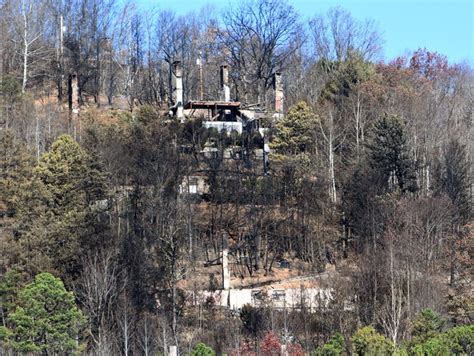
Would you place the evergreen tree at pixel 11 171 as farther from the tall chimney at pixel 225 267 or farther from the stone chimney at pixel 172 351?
the stone chimney at pixel 172 351

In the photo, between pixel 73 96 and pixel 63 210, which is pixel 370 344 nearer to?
pixel 63 210

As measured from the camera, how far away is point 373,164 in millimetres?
36156

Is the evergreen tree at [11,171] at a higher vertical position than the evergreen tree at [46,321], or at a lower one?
higher

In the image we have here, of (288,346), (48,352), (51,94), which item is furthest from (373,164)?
(51,94)

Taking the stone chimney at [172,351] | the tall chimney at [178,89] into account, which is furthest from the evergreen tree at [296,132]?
the stone chimney at [172,351]

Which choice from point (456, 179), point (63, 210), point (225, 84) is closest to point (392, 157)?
point (456, 179)

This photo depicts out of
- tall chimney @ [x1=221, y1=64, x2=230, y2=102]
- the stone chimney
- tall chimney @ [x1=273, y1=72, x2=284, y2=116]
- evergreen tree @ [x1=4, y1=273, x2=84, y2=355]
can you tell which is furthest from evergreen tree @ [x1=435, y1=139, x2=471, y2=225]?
evergreen tree @ [x1=4, y1=273, x2=84, y2=355]

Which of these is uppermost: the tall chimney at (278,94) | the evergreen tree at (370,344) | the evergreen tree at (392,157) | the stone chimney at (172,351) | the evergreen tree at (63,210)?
the tall chimney at (278,94)

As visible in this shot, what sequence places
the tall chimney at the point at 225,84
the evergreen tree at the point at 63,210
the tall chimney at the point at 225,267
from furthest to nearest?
1. the tall chimney at the point at 225,84
2. the tall chimney at the point at 225,267
3. the evergreen tree at the point at 63,210

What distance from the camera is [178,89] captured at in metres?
42.9

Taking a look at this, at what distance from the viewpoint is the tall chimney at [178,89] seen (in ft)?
139

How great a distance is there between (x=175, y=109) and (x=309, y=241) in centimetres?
1116

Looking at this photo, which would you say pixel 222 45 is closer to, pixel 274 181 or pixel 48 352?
pixel 274 181

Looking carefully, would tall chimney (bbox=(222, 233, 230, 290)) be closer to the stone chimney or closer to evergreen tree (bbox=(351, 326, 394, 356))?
the stone chimney
